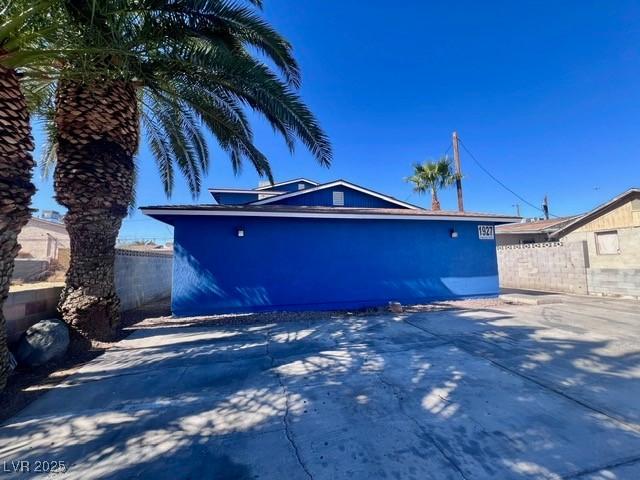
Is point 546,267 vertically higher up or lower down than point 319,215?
lower down

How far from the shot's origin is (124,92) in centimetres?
570

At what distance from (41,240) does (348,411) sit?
28.5 metres

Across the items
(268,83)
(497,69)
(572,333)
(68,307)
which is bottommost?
(572,333)

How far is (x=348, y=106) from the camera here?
532 inches

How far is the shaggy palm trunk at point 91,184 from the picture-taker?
5.30 metres

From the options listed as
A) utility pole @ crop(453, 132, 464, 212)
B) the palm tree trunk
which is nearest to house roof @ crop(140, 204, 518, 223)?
utility pole @ crop(453, 132, 464, 212)

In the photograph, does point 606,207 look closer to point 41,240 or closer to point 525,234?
point 525,234

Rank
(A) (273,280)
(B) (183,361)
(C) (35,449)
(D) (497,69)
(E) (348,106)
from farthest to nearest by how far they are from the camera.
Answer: (E) (348,106) → (D) (497,69) → (A) (273,280) → (B) (183,361) → (C) (35,449)

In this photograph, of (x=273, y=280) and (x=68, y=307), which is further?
(x=273, y=280)

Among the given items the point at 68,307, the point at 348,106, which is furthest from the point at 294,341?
the point at 348,106

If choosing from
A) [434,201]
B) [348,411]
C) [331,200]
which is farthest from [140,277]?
[434,201]

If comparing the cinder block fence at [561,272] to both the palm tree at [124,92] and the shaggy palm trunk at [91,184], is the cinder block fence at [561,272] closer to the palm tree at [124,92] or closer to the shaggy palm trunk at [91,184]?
the palm tree at [124,92]

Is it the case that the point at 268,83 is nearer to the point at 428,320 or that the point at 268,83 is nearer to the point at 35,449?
the point at 35,449

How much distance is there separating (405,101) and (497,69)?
13.6 ft
